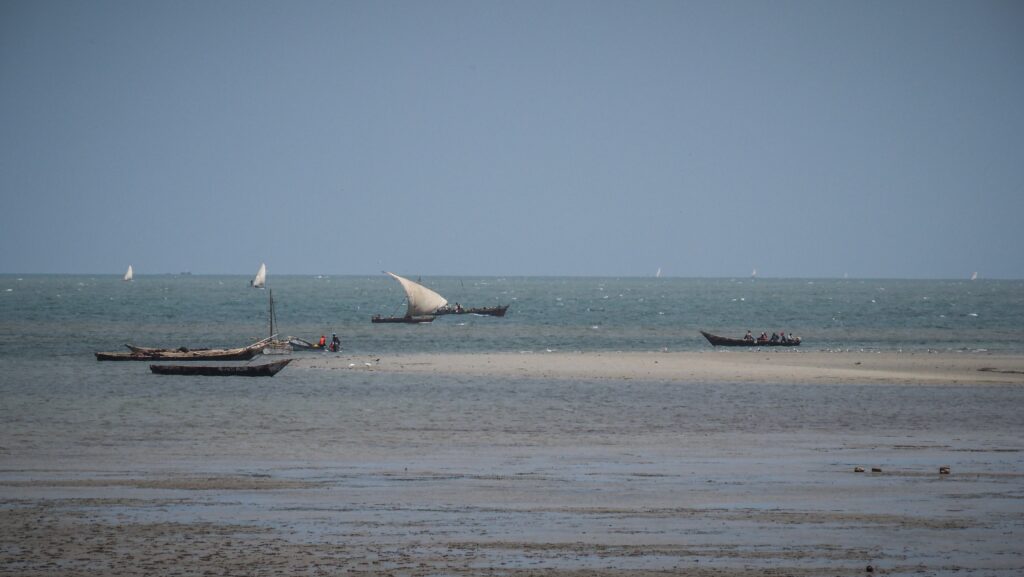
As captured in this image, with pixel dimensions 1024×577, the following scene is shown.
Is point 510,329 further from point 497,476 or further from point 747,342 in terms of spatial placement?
point 497,476

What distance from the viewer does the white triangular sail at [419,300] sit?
107312mm

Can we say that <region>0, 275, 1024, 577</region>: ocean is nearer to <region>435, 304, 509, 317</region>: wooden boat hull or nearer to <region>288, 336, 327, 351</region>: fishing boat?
<region>288, 336, 327, 351</region>: fishing boat

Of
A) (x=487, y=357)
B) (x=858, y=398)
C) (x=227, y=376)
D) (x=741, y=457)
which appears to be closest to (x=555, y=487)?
(x=741, y=457)

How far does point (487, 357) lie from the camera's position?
65812 millimetres

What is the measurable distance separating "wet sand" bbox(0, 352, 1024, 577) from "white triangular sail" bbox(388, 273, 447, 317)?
6142cm

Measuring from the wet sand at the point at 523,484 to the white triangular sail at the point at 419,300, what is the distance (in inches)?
2418

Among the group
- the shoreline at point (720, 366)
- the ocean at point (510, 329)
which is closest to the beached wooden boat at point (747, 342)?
the ocean at point (510, 329)

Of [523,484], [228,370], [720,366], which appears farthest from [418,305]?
[523,484]

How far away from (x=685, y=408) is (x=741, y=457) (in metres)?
11.7

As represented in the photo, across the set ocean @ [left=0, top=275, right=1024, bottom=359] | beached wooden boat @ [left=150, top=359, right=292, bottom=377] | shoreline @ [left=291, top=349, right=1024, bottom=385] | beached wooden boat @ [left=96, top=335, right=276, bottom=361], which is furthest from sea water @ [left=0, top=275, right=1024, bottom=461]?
shoreline @ [left=291, top=349, right=1024, bottom=385]

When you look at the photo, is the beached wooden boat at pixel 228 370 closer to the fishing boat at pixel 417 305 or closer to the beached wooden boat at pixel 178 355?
the beached wooden boat at pixel 178 355

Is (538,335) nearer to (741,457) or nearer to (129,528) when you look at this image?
(741,457)

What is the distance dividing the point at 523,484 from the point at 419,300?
279ft

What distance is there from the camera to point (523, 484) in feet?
78.3
